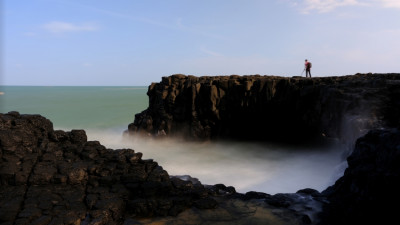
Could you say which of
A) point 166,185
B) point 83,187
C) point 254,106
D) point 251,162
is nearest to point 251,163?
point 251,162

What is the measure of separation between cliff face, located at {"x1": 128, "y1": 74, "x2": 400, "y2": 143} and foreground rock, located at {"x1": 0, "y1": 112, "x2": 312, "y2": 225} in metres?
9.11

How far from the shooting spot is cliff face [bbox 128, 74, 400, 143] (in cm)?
1546

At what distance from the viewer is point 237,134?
22203mm

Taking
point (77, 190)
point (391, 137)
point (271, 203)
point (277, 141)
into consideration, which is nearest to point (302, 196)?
point (271, 203)

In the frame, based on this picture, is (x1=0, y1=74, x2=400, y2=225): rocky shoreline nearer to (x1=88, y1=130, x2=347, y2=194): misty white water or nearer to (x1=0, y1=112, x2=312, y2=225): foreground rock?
(x1=0, y1=112, x2=312, y2=225): foreground rock

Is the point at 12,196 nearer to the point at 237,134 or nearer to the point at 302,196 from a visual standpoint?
the point at 302,196

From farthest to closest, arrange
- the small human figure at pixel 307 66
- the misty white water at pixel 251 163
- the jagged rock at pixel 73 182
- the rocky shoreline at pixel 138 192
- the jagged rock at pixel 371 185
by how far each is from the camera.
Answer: the small human figure at pixel 307 66
the misty white water at pixel 251 163
the jagged rock at pixel 73 182
the rocky shoreline at pixel 138 192
the jagged rock at pixel 371 185

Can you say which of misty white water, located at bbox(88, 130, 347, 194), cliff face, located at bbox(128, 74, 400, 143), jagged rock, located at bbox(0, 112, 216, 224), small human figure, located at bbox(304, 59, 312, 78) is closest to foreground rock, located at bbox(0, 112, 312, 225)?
jagged rock, located at bbox(0, 112, 216, 224)

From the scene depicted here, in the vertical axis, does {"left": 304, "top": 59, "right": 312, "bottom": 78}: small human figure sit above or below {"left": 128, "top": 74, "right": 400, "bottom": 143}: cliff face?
above

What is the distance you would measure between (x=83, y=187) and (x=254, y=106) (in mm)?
14101

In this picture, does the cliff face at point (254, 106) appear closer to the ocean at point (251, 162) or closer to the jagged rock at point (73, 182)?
the ocean at point (251, 162)

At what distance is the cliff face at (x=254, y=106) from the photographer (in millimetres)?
15461

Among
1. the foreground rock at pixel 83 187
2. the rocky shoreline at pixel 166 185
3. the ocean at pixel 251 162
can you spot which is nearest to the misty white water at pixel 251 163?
the ocean at pixel 251 162

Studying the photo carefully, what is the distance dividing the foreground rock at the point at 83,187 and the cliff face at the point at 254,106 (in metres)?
9.11
